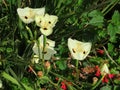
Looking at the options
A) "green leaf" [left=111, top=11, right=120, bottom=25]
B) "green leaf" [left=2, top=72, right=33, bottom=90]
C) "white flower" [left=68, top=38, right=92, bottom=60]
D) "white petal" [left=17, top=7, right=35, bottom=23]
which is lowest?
"green leaf" [left=2, top=72, right=33, bottom=90]

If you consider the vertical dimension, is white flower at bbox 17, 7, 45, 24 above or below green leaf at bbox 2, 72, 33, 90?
above

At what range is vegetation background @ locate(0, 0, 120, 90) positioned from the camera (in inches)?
75.5

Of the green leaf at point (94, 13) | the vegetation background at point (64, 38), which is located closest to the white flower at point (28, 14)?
the vegetation background at point (64, 38)

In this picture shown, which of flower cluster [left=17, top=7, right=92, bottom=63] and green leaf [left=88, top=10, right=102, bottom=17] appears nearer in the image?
→ flower cluster [left=17, top=7, right=92, bottom=63]

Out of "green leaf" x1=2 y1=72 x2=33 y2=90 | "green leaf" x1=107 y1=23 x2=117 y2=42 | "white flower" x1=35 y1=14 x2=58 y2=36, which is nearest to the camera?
"white flower" x1=35 y1=14 x2=58 y2=36

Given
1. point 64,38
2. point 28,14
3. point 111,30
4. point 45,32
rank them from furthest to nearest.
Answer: point 64,38, point 111,30, point 28,14, point 45,32

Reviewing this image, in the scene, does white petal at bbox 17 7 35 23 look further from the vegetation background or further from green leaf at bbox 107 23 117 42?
green leaf at bbox 107 23 117 42

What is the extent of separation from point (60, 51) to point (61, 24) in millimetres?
150

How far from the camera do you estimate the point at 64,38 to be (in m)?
2.07

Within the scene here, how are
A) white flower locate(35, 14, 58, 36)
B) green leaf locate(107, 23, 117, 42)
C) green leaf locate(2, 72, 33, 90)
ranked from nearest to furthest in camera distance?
white flower locate(35, 14, 58, 36), green leaf locate(2, 72, 33, 90), green leaf locate(107, 23, 117, 42)

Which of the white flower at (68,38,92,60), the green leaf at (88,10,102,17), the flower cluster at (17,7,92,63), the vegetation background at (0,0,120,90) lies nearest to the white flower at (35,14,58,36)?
the flower cluster at (17,7,92,63)

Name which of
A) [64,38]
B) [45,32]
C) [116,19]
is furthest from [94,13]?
[45,32]

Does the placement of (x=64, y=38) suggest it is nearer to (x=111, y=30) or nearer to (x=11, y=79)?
(x=111, y=30)

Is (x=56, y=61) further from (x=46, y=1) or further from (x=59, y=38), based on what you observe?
(x=46, y=1)
